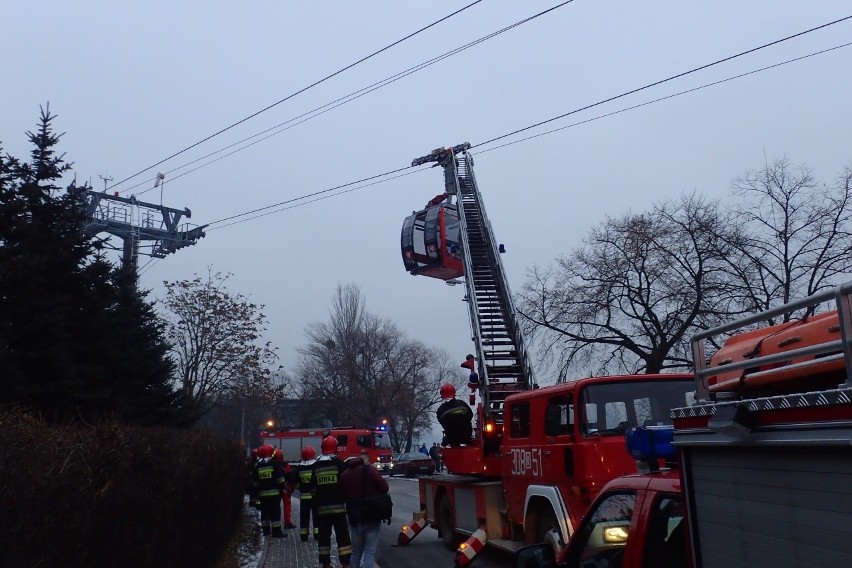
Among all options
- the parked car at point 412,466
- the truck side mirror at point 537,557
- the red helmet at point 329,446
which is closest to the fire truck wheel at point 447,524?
the red helmet at point 329,446

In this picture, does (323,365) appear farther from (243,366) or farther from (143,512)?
(143,512)

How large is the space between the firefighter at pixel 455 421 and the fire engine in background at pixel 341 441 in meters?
22.6

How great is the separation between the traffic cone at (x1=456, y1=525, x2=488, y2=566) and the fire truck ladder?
2.20m

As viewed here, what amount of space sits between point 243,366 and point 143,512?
29010 millimetres

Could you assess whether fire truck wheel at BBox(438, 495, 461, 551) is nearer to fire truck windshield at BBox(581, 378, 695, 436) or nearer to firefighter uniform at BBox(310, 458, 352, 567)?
firefighter uniform at BBox(310, 458, 352, 567)

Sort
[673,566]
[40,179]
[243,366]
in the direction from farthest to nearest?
[243,366] → [40,179] → [673,566]

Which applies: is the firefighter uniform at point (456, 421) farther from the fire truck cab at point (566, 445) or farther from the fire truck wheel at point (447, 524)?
the fire truck cab at point (566, 445)

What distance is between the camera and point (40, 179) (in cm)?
1661

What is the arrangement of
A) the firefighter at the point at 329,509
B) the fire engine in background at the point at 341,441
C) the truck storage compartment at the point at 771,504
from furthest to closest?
the fire engine in background at the point at 341,441 → the firefighter at the point at 329,509 → the truck storage compartment at the point at 771,504

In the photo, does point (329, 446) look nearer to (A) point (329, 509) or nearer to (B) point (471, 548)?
(A) point (329, 509)

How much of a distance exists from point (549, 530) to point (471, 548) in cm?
166

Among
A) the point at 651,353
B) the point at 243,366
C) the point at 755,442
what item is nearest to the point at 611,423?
the point at 755,442

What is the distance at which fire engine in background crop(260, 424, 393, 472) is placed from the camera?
36.6 m

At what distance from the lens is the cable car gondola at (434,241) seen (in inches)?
953
